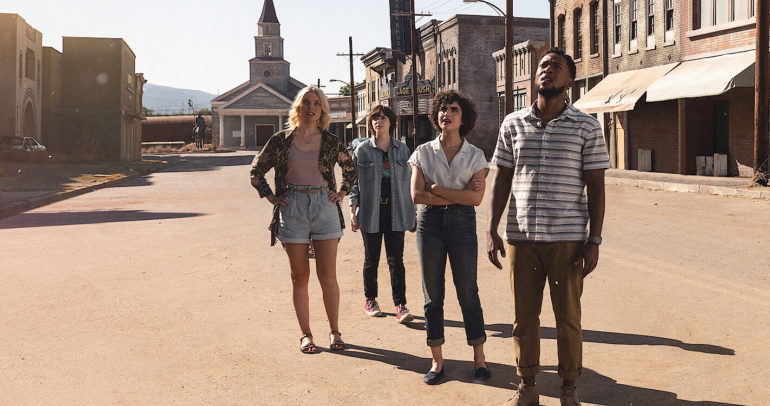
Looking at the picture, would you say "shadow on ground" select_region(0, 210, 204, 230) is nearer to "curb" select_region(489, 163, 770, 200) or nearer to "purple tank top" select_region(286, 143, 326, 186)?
"curb" select_region(489, 163, 770, 200)

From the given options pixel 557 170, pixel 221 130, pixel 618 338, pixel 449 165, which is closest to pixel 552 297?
pixel 557 170

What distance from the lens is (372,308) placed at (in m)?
6.71

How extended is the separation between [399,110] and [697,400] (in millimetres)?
55830

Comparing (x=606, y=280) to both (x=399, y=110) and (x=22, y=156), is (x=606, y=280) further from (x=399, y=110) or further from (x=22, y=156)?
(x=399, y=110)

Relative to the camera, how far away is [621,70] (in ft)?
99.1

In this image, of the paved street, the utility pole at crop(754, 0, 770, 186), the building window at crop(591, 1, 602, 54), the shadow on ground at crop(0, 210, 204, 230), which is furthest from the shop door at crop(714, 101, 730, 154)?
the shadow on ground at crop(0, 210, 204, 230)

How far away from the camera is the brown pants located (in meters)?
4.05

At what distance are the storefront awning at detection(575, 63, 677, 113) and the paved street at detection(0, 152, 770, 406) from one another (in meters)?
15.6

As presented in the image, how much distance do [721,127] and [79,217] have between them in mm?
19630

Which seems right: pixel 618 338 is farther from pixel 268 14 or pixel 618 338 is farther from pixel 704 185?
pixel 268 14

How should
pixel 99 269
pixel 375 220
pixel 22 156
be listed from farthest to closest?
pixel 22 156 → pixel 99 269 → pixel 375 220

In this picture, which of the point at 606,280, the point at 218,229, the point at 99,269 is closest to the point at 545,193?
the point at 606,280

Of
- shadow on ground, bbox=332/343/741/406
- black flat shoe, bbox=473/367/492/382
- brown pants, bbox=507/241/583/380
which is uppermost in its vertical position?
brown pants, bbox=507/241/583/380

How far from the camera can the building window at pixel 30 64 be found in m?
47.4
